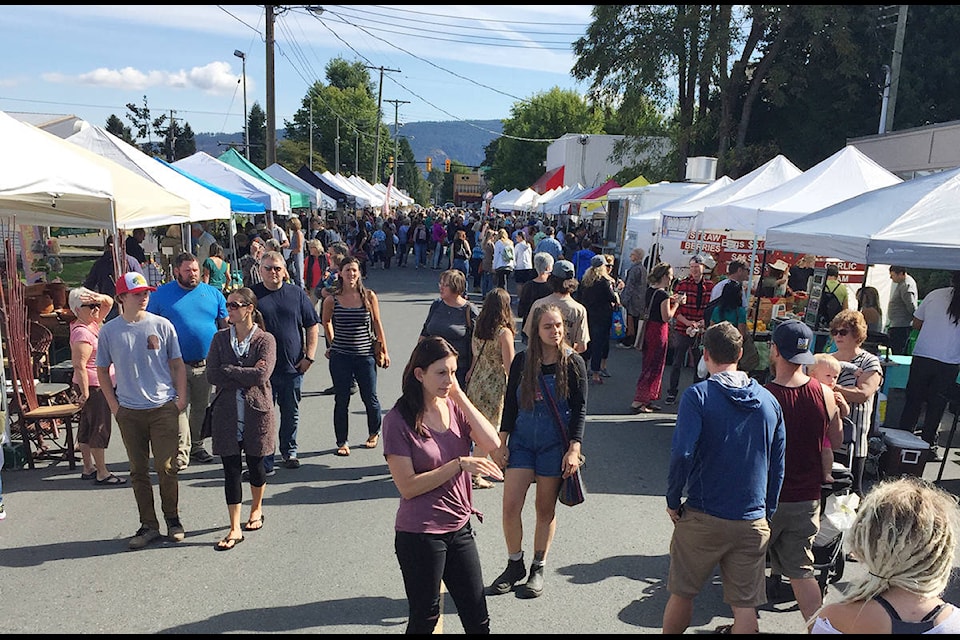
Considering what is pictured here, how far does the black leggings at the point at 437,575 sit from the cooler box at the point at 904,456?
13.0 ft

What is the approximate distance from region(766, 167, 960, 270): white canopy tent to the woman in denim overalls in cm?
358

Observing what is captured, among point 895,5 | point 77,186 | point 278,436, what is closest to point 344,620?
point 278,436

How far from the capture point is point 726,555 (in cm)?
336

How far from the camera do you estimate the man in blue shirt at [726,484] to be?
3.29 metres

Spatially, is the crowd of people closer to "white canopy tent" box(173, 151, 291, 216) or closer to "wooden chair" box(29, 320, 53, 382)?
"wooden chair" box(29, 320, 53, 382)

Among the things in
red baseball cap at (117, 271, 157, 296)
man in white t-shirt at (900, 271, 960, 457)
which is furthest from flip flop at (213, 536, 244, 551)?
man in white t-shirt at (900, 271, 960, 457)

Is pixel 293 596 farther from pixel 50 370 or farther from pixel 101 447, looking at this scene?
pixel 50 370

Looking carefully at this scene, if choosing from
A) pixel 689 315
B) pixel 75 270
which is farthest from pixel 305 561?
pixel 75 270

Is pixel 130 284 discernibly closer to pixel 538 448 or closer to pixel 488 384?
pixel 488 384

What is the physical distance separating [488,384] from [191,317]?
2637 millimetres

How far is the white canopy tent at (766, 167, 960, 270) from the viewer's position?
19.5 ft

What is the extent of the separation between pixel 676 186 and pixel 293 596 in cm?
1451

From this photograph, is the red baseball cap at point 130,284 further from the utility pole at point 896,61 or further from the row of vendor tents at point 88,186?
the utility pole at point 896,61

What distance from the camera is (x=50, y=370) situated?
8.39m
